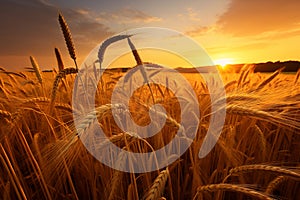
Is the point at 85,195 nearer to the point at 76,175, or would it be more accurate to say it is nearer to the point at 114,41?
the point at 76,175

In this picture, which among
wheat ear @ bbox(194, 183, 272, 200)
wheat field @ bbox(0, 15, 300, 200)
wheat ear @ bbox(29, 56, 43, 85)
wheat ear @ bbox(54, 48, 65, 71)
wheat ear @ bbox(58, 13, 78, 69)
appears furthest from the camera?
wheat ear @ bbox(29, 56, 43, 85)

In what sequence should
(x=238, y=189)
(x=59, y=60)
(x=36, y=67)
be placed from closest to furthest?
(x=238, y=189) → (x=59, y=60) → (x=36, y=67)

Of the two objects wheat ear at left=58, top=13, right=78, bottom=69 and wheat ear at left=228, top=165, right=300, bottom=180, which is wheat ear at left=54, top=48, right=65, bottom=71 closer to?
wheat ear at left=58, top=13, right=78, bottom=69

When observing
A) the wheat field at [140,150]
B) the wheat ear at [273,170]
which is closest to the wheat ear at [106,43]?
the wheat field at [140,150]

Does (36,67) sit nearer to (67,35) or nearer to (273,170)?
(67,35)

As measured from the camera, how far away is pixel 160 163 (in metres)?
1.31

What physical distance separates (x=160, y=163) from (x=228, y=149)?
0.36m

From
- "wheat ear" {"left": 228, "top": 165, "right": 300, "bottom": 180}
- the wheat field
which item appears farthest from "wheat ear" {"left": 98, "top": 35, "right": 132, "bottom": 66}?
"wheat ear" {"left": 228, "top": 165, "right": 300, "bottom": 180}

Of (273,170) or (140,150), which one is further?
(140,150)

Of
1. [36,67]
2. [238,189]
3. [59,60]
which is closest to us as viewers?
[238,189]

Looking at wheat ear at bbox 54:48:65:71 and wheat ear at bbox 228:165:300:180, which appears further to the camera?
wheat ear at bbox 54:48:65:71

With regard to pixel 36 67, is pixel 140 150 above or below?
below

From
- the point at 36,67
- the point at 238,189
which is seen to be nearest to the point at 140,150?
the point at 238,189

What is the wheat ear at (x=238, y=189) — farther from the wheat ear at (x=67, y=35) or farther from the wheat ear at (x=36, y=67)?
the wheat ear at (x=36, y=67)
